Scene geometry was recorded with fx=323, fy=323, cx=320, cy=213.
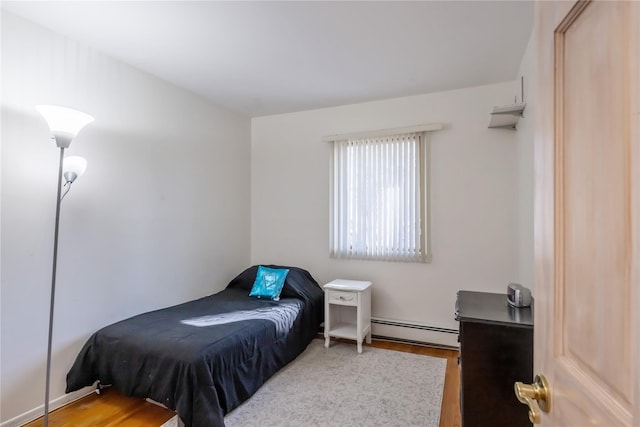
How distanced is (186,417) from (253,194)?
2.69 metres

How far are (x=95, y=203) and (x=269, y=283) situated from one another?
168 centimetres

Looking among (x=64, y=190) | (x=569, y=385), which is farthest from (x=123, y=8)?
(x=569, y=385)

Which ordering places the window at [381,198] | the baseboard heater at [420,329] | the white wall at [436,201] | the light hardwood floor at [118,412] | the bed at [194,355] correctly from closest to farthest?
1. the bed at [194,355]
2. the light hardwood floor at [118,412]
3. the white wall at [436,201]
4. the baseboard heater at [420,329]
5. the window at [381,198]

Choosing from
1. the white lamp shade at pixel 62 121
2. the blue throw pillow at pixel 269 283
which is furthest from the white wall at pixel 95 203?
the blue throw pillow at pixel 269 283

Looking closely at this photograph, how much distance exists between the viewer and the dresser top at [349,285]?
3103 mm

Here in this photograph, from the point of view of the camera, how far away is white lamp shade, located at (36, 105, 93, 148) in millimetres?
1797

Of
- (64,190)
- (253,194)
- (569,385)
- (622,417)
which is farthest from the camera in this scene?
(253,194)

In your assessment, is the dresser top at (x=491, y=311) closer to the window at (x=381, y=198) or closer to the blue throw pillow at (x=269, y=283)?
the window at (x=381, y=198)

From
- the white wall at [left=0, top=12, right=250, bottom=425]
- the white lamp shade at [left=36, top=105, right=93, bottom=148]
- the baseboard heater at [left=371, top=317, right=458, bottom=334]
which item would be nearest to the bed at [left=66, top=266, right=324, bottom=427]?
the white wall at [left=0, top=12, right=250, bottom=425]

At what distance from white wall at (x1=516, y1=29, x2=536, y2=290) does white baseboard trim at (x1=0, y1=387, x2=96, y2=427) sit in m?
3.33

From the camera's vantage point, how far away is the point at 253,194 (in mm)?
4145

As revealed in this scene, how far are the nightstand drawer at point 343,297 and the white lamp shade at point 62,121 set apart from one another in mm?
2385

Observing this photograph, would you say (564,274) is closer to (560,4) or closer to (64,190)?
(560,4)

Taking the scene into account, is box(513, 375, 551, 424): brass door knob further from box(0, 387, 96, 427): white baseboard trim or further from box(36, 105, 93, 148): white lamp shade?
box(0, 387, 96, 427): white baseboard trim
